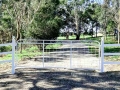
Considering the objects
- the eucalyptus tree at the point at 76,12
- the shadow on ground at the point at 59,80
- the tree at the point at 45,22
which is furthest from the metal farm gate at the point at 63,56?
the eucalyptus tree at the point at 76,12

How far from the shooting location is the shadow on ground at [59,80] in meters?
7.25

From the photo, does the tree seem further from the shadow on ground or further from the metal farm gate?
the shadow on ground

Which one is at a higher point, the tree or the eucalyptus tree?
the eucalyptus tree

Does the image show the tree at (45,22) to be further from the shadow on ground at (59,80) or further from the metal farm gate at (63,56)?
the shadow on ground at (59,80)

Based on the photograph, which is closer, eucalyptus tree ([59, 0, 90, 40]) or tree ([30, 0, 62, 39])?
tree ([30, 0, 62, 39])

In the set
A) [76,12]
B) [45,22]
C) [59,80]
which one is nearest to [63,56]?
[45,22]

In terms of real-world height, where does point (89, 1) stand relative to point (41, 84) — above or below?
above

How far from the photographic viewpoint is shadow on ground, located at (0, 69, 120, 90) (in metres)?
7.25

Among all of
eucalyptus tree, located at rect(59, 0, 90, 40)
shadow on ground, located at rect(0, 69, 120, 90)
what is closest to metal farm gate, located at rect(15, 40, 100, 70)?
shadow on ground, located at rect(0, 69, 120, 90)

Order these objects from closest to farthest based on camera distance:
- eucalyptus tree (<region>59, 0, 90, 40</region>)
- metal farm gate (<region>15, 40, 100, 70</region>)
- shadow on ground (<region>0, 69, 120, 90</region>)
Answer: shadow on ground (<region>0, 69, 120, 90</region>), metal farm gate (<region>15, 40, 100, 70</region>), eucalyptus tree (<region>59, 0, 90, 40</region>)

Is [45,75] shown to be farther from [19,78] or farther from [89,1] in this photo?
[89,1]

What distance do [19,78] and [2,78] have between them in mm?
614

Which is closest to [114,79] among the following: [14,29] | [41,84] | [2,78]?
[41,84]

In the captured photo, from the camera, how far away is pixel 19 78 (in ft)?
27.5
